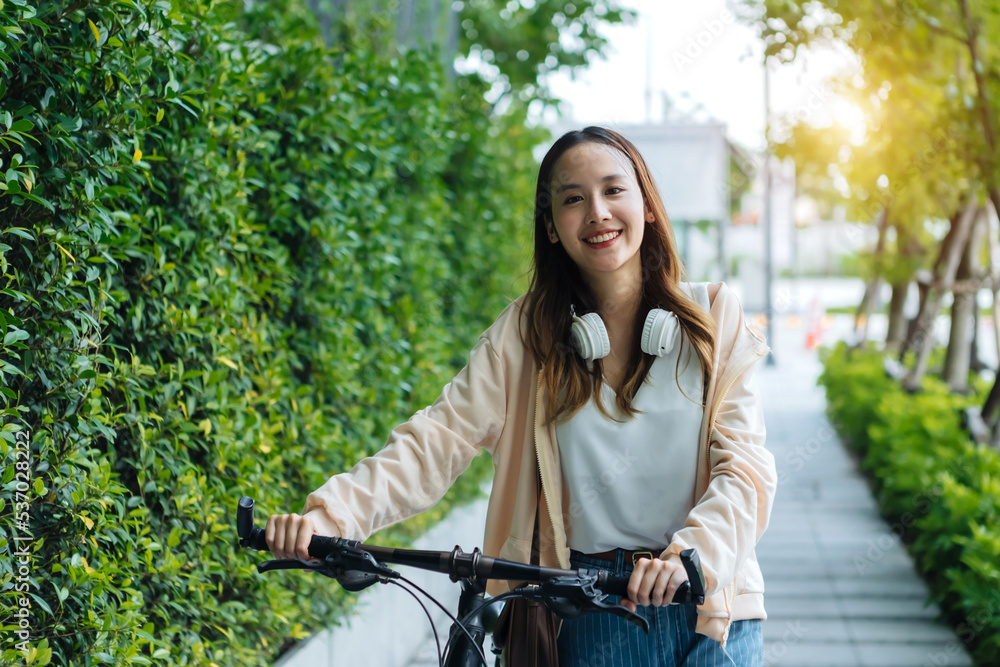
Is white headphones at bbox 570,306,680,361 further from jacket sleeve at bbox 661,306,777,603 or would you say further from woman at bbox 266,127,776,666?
jacket sleeve at bbox 661,306,777,603

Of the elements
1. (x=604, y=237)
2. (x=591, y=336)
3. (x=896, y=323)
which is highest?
(x=604, y=237)


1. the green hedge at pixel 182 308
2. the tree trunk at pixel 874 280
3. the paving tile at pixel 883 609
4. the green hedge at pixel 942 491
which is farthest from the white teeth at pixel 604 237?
the tree trunk at pixel 874 280

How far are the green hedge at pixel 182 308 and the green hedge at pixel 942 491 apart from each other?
2695 mm

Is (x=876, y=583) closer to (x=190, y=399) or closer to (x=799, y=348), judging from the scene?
(x=190, y=399)

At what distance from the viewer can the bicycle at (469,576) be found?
1514mm

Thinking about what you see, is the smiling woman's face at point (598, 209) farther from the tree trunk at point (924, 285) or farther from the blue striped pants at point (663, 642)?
the tree trunk at point (924, 285)

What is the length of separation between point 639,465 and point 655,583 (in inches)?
15.6

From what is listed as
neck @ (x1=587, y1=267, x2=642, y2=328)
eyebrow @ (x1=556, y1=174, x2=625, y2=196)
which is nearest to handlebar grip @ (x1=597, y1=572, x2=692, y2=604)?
neck @ (x1=587, y1=267, x2=642, y2=328)

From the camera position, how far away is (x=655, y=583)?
1.55m

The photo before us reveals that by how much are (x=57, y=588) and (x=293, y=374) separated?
1610 mm

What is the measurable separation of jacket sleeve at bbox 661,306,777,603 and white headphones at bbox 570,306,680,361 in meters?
0.17

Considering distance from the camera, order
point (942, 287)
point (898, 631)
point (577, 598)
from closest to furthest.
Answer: point (577, 598) → point (898, 631) → point (942, 287)

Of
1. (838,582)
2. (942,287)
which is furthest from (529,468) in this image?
(942,287)

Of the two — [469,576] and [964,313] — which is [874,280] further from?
[469,576]
